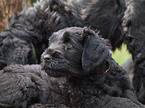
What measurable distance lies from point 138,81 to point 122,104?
168 centimetres

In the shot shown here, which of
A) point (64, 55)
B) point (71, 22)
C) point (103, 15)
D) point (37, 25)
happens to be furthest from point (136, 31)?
point (37, 25)

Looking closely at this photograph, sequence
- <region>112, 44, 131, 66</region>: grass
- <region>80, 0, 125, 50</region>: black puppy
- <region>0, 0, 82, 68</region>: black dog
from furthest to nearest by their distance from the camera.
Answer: <region>112, 44, 131, 66</region>: grass
<region>80, 0, 125, 50</region>: black puppy
<region>0, 0, 82, 68</region>: black dog

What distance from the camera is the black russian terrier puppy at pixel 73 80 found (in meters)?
2.61

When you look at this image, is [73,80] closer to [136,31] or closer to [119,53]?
[136,31]

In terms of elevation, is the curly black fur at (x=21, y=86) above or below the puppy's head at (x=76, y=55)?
below

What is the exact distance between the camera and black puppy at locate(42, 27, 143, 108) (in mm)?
2594

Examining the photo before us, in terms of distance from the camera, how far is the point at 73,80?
2.92 meters

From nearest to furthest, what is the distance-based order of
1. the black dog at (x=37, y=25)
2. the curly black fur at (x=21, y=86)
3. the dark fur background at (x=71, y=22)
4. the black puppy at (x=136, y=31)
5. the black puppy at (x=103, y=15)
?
the curly black fur at (x=21, y=86) → the black puppy at (x=136, y=31) → the dark fur background at (x=71, y=22) → the black dog at (x=37, y=25) → the black puppy at (x=103, y=15)

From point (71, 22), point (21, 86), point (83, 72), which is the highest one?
point (71, 22)

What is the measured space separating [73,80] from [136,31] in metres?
1.72

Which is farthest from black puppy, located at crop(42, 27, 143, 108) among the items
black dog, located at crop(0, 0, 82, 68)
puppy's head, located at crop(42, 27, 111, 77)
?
black dog, located at crop(0, 0, 82, 68)

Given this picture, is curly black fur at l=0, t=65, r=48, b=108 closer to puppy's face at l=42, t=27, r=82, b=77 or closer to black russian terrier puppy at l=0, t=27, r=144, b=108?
black russian terrier puppy at l=0, t=27, r=144, b=108

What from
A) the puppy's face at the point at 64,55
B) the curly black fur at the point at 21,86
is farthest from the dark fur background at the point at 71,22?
the puppy's face at the point at 64,55

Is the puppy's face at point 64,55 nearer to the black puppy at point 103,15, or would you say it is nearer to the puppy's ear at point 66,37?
the puppy's ear at point 66,37
